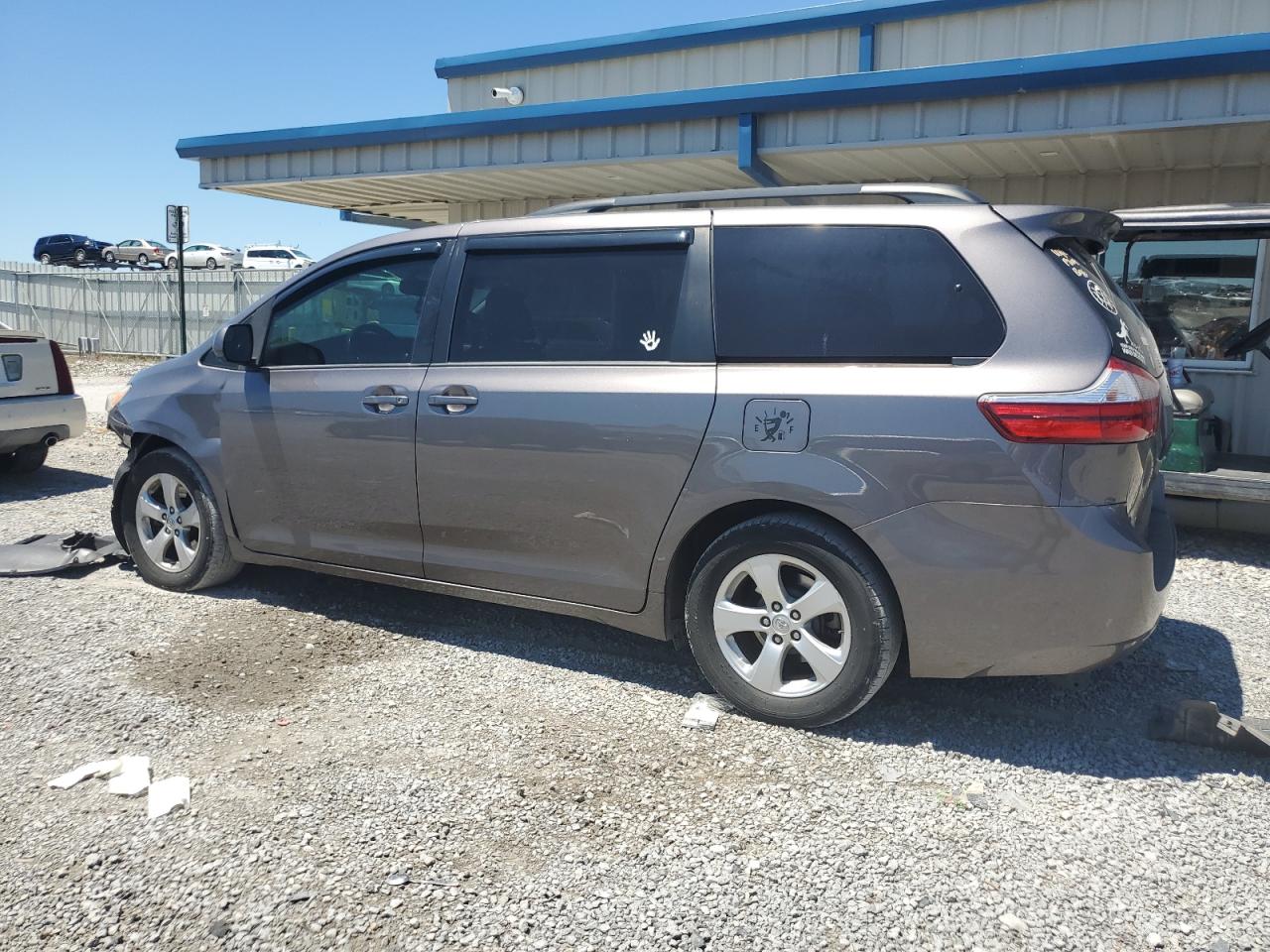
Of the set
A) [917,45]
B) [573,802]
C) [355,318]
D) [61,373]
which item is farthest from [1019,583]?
[917,45]

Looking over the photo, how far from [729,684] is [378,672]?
152cm

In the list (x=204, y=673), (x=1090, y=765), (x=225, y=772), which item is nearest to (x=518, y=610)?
(x=204, y=673)

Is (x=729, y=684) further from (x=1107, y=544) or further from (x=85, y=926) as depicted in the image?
(x=85, y=926)

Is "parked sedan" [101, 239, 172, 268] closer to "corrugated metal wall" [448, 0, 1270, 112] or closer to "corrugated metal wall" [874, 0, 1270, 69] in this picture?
"corrugated metal wall" [448, 0, 1270, 112]

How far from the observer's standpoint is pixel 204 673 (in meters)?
4.39

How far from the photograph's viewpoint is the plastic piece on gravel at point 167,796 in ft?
10.7

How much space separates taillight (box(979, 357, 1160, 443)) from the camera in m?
3.40

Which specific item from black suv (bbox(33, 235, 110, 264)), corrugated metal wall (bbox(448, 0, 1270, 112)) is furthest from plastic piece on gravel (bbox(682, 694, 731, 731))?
black suv (bbox(33, 235, 110, 264))

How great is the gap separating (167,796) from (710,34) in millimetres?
13799

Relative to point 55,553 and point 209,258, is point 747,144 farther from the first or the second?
point 209,258

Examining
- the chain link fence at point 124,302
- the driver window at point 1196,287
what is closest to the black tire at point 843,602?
the driver window at point 1196,287

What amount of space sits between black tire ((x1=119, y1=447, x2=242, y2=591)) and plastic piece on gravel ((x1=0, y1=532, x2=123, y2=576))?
56 centimetres

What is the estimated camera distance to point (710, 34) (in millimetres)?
14836

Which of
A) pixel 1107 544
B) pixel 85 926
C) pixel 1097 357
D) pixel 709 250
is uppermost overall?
pixel 709 250
